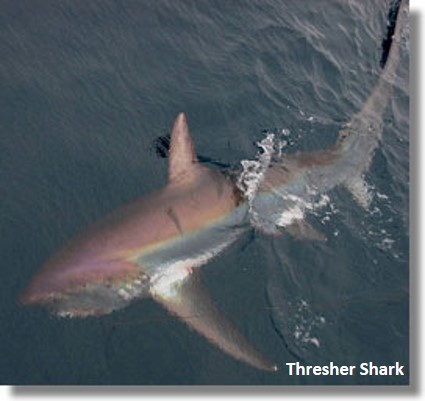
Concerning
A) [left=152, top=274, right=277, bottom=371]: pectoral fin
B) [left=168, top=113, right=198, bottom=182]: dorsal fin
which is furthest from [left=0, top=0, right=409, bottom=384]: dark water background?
[left=168, top=113, right=198, bottom=182]: dorsal fin

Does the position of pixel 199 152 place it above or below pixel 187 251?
above

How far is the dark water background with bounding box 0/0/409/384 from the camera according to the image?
203 inches

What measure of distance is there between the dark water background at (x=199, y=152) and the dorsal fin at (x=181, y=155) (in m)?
0.46

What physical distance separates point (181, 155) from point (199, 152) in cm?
84

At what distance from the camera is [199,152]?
7.05m

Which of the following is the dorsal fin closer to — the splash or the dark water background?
the dark water background

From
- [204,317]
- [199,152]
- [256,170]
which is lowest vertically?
[204,317]

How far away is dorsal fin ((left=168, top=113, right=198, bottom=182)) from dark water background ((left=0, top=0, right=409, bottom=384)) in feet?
1.51

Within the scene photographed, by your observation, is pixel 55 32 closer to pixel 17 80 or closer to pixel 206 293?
pixel 17 80

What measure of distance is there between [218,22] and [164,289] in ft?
17.4

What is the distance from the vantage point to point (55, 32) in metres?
8.18

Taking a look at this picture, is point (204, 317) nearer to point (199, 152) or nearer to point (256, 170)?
point (256, 170)

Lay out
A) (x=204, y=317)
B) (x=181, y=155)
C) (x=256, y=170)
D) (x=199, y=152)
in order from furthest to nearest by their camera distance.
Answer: (x=199, y=152) < (x=256, y=170) < (x=181, y=155) < (x=204, y=317)

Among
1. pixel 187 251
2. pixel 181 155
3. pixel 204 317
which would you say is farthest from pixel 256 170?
pixel 204 317
